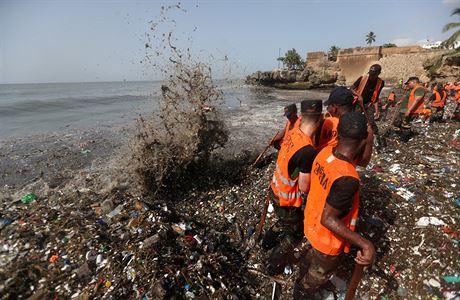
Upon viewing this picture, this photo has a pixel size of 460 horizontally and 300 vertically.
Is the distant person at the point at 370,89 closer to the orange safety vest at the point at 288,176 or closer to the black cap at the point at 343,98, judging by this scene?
the black cap at the point at 343,98

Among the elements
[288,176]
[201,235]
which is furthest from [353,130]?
[201,235]

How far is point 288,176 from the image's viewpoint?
2.48 m

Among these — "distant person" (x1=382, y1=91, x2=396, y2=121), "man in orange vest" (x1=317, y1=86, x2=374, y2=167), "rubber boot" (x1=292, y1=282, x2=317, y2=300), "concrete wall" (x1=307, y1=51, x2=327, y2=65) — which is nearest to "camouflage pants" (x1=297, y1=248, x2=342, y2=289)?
"rubber boot" (x1=292, y1=282, x2=317, y2=300)

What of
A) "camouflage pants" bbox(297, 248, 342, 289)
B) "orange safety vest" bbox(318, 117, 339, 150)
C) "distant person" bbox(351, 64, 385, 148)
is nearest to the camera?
"camouflage pants" bbox(297, 248, 342, 289)

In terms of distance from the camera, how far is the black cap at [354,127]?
1.78 meters

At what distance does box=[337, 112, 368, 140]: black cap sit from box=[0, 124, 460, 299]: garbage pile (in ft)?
5.53

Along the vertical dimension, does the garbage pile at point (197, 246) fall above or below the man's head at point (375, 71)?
below

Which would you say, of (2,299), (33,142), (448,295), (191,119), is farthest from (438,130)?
(33,142)

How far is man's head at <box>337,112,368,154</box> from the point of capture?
70.1 inches

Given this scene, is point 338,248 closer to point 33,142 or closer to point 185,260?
point 185,260

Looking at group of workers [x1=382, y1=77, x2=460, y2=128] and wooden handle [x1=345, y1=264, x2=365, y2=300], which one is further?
group of workers [x1=382, y1=77, x2=460, y2=128]

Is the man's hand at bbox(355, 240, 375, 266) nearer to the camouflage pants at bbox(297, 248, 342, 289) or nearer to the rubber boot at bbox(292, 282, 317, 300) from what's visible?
the camouflage pants at bbox(297, 248, 342, 289)

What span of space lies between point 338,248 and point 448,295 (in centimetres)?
142

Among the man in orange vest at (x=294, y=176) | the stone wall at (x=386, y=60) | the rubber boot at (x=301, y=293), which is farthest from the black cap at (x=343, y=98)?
the stone wall at (x=386, y=60)
